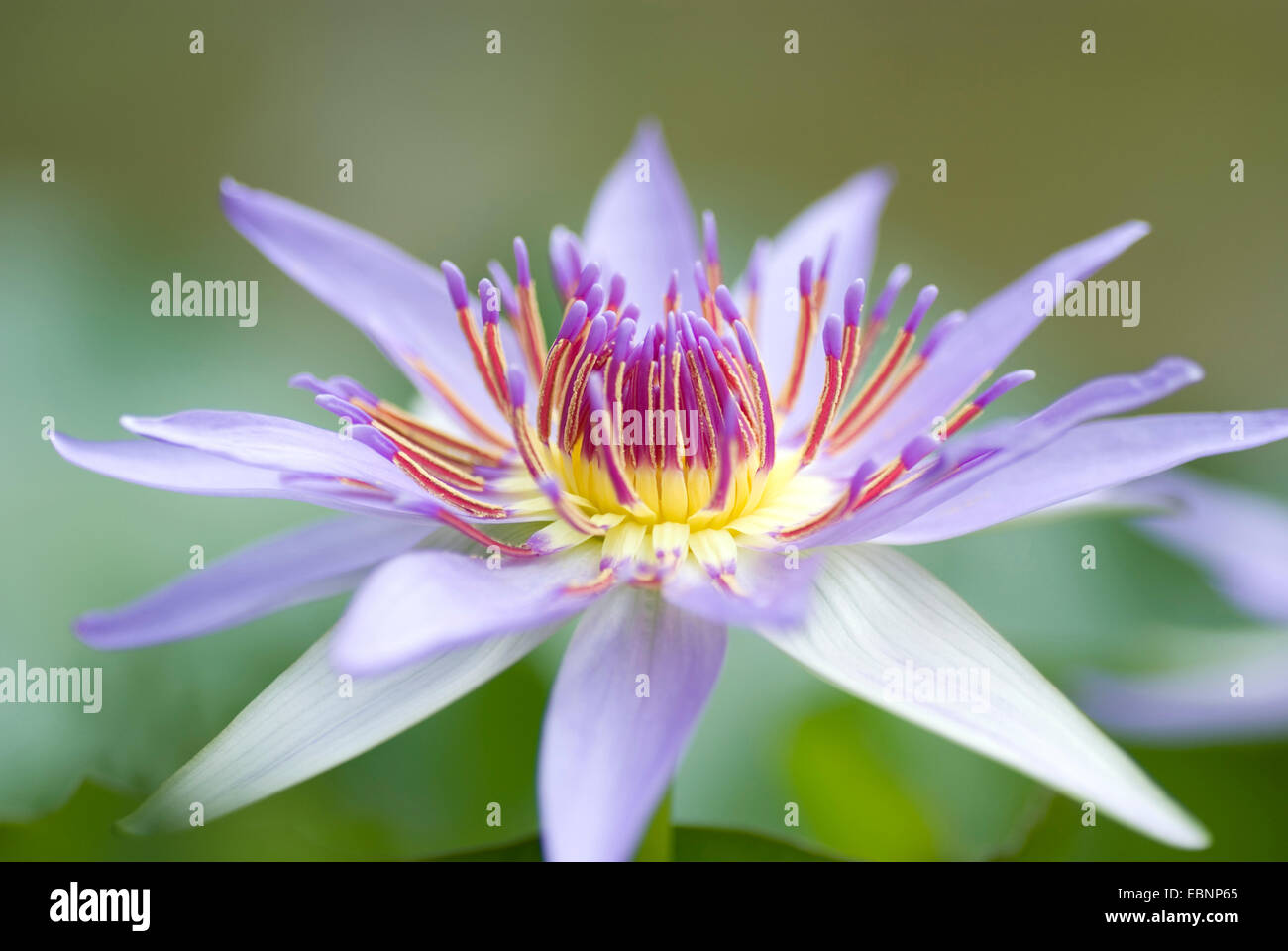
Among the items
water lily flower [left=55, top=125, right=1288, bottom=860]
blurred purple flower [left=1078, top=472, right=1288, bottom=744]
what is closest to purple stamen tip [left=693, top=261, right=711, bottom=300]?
water lily flower [left=55, top=125, right=1288, bottom=860]

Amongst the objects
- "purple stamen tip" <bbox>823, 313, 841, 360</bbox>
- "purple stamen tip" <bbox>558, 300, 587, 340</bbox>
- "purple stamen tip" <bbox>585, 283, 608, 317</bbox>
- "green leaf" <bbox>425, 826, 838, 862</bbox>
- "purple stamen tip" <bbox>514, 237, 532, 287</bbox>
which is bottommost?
"green leaf" <bbox>425, 826, 838, 862</bbox>

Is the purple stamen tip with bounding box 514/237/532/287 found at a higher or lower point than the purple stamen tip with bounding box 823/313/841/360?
higher

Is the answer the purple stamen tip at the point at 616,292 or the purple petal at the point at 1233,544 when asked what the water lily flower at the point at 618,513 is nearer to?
the purple stamen tip at the point at 616,292

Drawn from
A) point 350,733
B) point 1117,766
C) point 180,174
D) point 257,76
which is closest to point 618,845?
point 350,733

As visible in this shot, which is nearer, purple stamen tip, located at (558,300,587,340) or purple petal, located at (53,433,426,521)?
purple petal, located at (53,433,426,521)

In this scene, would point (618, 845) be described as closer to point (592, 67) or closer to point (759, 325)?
point (759, 325)

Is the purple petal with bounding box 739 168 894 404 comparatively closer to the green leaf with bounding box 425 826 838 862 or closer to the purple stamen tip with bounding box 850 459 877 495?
the purple stamen tip with bounding box 850 459 877 495
